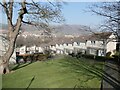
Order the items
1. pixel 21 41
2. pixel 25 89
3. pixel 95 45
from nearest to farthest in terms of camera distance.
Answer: pixel 25 89 → pixel 95 45 → pixel 21 41

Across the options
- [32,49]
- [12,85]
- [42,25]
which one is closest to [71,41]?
[32,49]

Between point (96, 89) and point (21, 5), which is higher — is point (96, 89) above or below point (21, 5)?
below

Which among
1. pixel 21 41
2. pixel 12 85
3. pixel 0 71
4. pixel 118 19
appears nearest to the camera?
pixel 12 85

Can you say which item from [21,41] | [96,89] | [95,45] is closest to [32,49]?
[21,41]

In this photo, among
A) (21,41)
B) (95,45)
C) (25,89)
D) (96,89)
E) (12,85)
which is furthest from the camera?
(21,41)

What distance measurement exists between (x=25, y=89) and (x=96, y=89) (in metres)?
3.80

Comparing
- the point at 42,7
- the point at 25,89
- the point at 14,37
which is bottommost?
the point at 25,89

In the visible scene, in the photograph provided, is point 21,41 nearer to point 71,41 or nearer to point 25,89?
point 71,41

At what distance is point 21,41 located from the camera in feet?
235

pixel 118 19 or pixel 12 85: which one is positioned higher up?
pixel 118 19

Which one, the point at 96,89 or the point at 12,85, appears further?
the point at 12,85

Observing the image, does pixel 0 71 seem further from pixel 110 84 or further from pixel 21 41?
pixel 21 41

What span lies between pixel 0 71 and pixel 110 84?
35.2ft

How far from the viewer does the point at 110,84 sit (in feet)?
41.1
